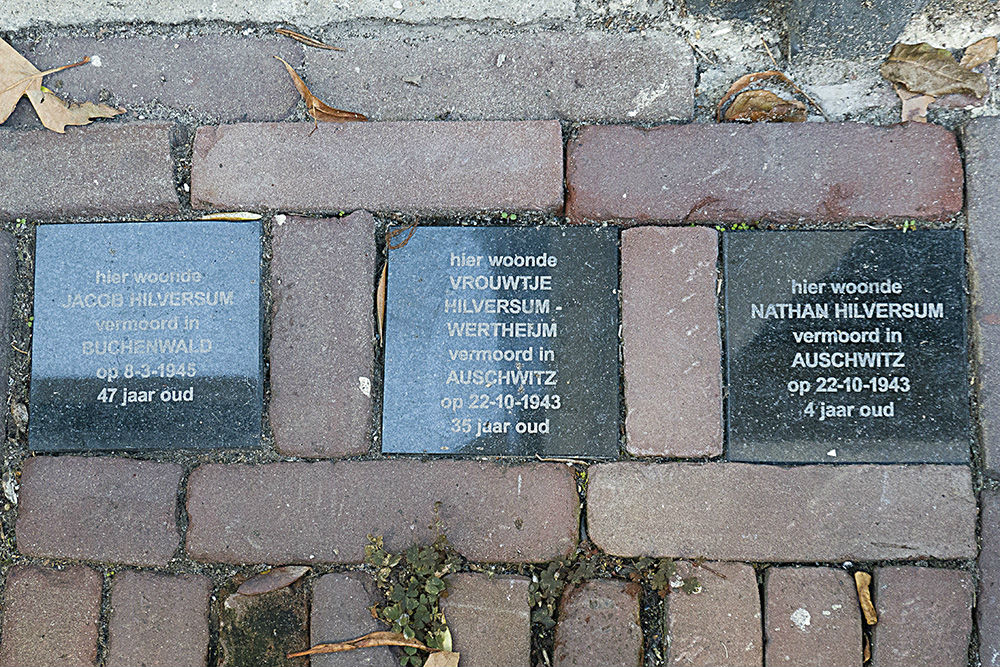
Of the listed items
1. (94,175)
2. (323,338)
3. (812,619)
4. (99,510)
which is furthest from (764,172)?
(99,510)

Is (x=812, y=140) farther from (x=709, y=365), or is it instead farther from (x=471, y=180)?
(x=471, y=180)

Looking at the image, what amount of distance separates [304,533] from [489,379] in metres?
0.73

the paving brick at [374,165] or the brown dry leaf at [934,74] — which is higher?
the brown dry leaf at [934,74]

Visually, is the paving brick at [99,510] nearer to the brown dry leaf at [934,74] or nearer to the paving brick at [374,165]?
the paving brick at [374,165]

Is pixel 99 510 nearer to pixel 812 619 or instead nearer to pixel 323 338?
pixel 323 338

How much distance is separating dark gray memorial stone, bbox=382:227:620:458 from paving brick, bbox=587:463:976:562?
18 cm

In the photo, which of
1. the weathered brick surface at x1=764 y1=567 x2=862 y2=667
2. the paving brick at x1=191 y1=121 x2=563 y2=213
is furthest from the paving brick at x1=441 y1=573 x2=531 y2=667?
the paving brick at x1=191 y1=121 x2=563 y2=213

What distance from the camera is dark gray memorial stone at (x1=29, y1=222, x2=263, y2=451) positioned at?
6.47ft

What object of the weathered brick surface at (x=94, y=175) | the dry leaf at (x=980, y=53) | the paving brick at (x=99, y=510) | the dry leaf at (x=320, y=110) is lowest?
the paving brick at (x=99, y=510)

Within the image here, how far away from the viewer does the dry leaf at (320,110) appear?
2.03m

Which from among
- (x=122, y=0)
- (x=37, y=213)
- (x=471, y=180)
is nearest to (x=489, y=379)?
(x=471, y=180)

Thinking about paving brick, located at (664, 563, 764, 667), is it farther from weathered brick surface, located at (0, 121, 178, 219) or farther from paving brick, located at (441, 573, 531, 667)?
weathered brick surface, located at (0, 121, 178, 219)

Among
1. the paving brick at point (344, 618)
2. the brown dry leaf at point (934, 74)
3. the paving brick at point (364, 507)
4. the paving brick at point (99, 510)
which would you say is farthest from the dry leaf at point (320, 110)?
the brown dry leaf at point (934, 74)

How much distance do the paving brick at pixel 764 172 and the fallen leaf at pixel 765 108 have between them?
0.13ft
